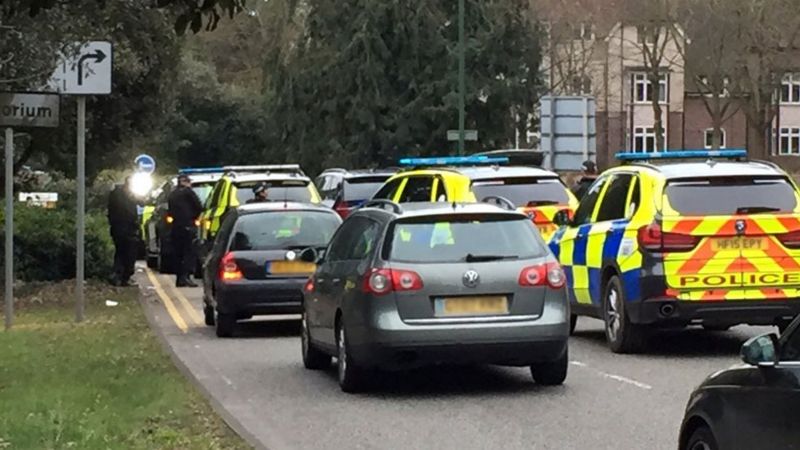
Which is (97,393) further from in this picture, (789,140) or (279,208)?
(789,140)

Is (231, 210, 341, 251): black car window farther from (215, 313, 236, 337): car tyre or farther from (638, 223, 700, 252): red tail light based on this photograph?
(638, 223, 700, 252): red tail light

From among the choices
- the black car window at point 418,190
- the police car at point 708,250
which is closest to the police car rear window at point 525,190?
the black car window at point 418,190

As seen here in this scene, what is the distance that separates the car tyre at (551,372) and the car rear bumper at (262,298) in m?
4.99

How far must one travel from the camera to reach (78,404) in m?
11.3

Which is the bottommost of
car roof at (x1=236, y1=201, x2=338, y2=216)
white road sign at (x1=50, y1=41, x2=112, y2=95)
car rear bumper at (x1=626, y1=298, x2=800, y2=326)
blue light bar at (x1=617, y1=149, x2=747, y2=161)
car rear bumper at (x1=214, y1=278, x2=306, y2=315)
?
car rear bumper at (x1=214, y1=278, x2=306, y2=315)

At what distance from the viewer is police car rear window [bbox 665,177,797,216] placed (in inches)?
552

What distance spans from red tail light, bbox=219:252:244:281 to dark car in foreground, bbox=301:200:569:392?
4.73 metres

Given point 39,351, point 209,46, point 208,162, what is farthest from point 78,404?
point 209,46

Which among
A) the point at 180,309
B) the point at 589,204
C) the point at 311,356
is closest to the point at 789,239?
the point at 589,204

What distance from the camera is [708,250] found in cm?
1389

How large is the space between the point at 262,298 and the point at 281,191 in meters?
8.05

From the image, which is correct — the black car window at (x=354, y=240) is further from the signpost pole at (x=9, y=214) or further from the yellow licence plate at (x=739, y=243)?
the signpost pole at (x=9, y=214)

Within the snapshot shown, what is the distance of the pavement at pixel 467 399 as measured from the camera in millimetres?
10219

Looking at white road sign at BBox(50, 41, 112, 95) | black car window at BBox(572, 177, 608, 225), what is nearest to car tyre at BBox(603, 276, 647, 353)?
black car window at BBox(572, 177, 608, 225)
